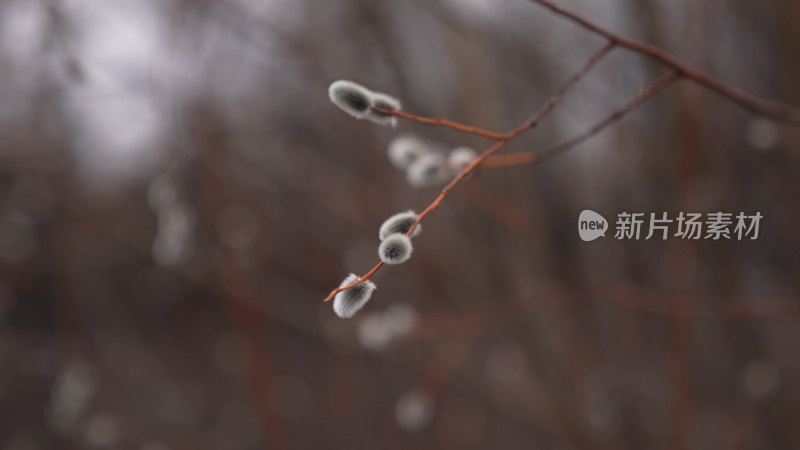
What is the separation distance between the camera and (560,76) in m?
1.61

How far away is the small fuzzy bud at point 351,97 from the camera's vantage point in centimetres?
56

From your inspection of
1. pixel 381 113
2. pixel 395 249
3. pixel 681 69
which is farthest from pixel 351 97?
pixel 681 69

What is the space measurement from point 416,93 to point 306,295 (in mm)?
1381

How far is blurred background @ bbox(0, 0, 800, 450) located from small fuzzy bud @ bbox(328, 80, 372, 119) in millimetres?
612

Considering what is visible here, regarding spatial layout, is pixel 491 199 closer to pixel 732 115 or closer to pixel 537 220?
pixel 537 220

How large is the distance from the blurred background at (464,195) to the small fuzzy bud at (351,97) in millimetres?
612

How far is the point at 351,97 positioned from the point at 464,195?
33.2 inches

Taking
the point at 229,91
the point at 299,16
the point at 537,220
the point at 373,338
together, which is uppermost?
the point at 299,16

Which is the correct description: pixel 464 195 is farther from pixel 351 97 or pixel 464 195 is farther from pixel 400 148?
pixel 351 97

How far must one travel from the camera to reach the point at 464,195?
138 centimetres

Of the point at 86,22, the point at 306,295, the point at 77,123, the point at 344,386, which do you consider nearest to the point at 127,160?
the point at 77,123
